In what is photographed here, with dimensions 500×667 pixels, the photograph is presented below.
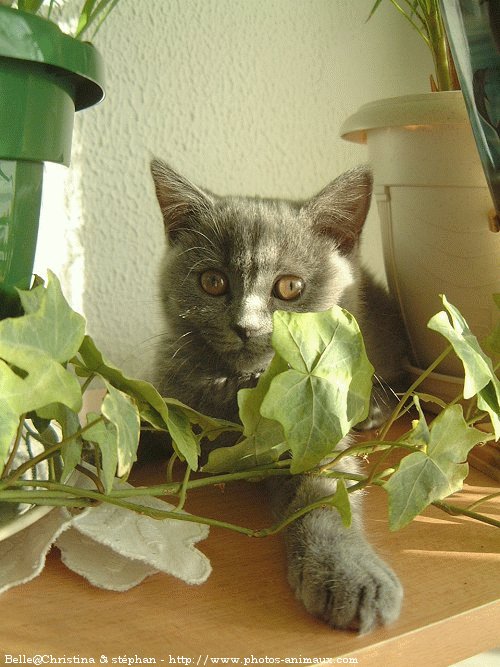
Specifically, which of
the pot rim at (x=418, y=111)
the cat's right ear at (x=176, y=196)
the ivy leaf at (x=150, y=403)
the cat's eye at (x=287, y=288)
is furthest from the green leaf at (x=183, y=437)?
the pot rim at (x=418, y=111)

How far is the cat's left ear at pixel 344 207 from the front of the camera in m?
0.79

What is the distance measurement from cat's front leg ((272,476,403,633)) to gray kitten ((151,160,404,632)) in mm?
29

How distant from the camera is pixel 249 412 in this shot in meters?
0.47

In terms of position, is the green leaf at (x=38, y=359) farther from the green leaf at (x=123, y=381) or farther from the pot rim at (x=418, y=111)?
the pot rim at (x=418, y=111)

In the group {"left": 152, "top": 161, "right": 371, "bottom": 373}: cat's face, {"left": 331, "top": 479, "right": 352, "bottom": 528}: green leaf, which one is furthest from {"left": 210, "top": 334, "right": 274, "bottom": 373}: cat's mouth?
{"left": 331, "top": 479, "right": 352, "bottom": 528}: green leaf

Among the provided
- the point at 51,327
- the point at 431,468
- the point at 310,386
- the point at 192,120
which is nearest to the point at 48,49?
the point at 51,327

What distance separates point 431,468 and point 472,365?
0.09m

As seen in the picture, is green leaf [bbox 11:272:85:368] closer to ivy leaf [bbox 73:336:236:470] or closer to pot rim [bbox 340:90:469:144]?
ivy leaf [bbox 73:336:236:470]

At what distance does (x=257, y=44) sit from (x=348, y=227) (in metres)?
0.46

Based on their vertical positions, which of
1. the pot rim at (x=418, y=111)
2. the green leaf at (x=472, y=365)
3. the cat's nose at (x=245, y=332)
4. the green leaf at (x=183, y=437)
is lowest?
the green leaf at (x=183, y=437)

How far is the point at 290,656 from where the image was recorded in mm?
396

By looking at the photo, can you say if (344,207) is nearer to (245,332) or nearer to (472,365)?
(245,332)

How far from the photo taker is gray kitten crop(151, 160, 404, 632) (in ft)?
2.34

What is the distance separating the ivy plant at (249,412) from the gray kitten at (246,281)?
0.43 ft
